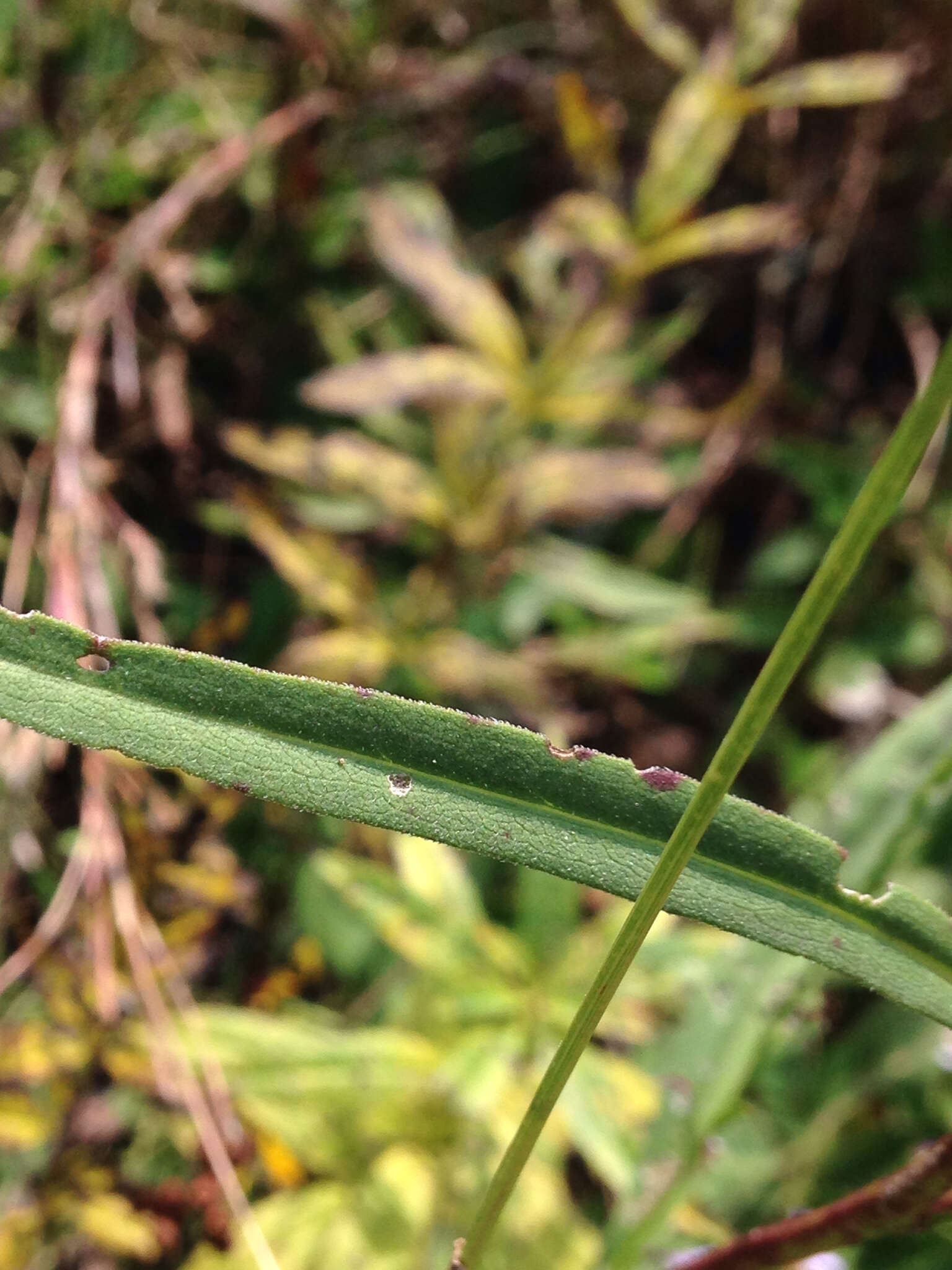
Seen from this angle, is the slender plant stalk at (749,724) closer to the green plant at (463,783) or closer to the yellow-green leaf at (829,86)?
the green plant at (463,783)

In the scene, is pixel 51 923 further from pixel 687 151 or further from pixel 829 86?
pixel 829 86

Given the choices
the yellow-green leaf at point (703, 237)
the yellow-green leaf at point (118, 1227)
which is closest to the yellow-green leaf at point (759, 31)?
the yellow-green leaf at point (703, 237)

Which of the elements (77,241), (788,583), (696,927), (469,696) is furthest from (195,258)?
(696,927)

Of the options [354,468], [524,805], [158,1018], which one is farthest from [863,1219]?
[354,468]

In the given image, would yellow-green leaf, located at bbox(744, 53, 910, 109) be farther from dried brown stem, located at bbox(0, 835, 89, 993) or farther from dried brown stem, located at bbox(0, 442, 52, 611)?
dried brown stem, located at bbox(0, 835, 89, 993)

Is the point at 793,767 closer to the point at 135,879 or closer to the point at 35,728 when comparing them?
the point at 135,879

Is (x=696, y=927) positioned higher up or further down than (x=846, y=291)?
further down
